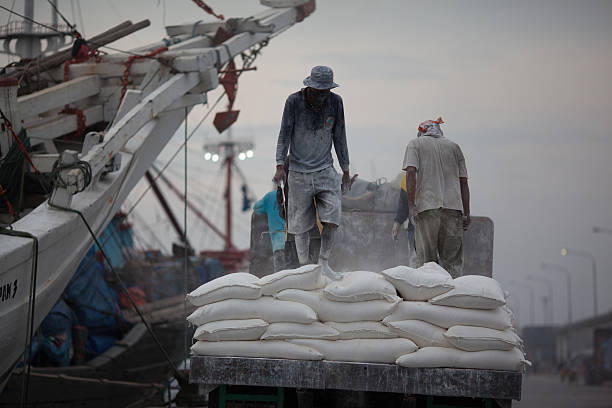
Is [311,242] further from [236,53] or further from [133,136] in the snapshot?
[236,53]

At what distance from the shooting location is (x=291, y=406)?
5.36 meters

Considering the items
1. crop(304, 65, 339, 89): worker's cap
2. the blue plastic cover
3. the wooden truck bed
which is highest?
crop(304, 65, 339, 89): worker's cap

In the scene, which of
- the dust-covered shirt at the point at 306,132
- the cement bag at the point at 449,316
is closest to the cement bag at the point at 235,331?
the cement bag at the point at 449,316

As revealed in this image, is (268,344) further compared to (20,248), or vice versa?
(20,248)

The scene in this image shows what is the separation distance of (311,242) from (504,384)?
261cm

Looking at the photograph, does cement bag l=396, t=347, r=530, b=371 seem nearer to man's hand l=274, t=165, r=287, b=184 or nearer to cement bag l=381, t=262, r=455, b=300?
cement bag l=381, t=262, r=455, b=300

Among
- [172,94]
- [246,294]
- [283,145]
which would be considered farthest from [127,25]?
[246,294]

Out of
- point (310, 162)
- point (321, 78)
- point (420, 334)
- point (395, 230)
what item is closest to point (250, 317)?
point (420, 334)

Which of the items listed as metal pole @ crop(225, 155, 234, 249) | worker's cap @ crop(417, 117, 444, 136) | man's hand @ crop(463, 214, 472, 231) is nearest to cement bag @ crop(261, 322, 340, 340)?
man's hand @ crop(463, 214, 472, 231)

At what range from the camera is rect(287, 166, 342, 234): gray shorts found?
22.7 feet

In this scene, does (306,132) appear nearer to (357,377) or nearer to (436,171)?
(436,171)

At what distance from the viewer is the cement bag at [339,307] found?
547 cm

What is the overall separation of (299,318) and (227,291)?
1.81 ft

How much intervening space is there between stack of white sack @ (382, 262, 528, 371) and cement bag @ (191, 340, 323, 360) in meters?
0.61
